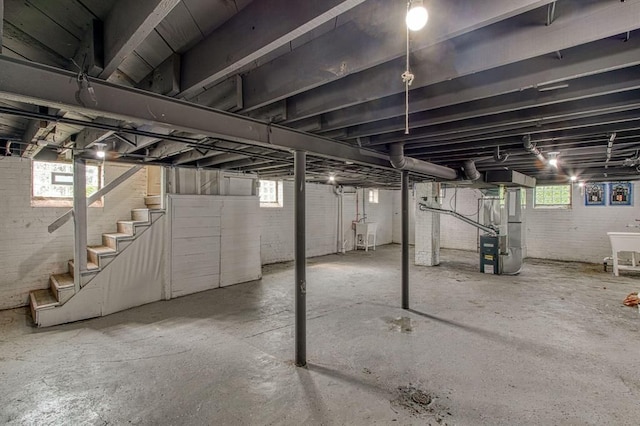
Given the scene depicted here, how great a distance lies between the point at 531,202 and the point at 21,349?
401 inches

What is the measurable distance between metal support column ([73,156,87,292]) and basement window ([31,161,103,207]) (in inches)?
38.9

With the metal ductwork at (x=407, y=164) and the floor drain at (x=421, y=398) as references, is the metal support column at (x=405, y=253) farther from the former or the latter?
the floor drain at (x=421, y=398)

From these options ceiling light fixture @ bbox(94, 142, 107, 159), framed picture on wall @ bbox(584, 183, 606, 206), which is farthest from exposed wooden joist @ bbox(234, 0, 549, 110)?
framed picture on wall @ bbox(584, 183, 606, 206)

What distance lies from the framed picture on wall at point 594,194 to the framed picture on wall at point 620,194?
14 centimetres

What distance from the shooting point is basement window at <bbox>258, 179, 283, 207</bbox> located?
7.51 metres

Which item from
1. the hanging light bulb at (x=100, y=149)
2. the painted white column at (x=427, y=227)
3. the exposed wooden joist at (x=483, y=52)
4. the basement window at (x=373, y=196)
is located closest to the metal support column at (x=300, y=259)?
the exposed wooden joist at (x=483, y=52)

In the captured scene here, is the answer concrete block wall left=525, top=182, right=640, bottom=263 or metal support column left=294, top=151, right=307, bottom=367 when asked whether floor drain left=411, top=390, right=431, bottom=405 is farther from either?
concrete block wall left=525, top=182, right=640, bottom=263

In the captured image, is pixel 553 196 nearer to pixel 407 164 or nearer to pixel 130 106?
pixel 407 164

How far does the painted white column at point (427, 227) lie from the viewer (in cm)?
702

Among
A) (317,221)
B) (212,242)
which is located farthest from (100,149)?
(317,221)

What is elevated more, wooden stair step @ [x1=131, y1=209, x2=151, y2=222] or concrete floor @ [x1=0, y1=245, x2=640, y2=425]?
wooden stair step @ [x1=131, y1=209, x2=151, y2=222]

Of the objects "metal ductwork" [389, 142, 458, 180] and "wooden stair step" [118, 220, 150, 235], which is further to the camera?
"wooden stair step" [118, 220, 150, 235]

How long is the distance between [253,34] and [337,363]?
2.54m

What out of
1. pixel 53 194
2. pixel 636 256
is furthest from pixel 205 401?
pixel 636 256
